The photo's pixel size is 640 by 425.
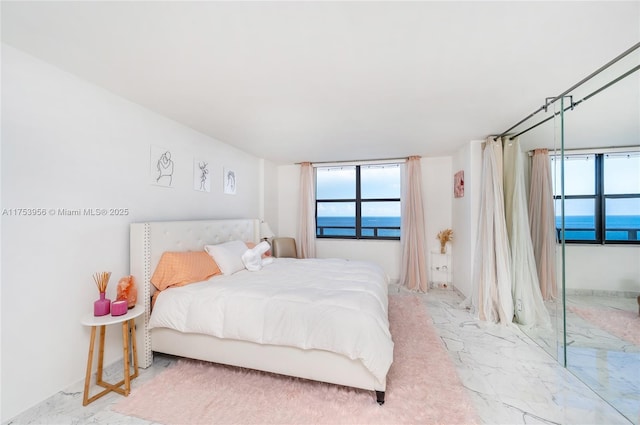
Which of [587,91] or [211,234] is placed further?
[211,234]

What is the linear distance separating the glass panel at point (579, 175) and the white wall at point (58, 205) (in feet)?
12.8

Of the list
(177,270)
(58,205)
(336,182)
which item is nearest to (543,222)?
(336,182)

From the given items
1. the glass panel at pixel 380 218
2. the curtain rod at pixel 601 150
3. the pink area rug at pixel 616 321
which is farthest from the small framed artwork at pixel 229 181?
the pink area rug at pixel 616 321

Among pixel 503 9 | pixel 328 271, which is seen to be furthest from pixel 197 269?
pixel 503 9

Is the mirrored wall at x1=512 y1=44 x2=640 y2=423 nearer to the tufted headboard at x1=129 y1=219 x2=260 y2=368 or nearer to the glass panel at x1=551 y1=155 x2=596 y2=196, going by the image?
the glass panel at x1=551 y1=155 x2=596 y2=196

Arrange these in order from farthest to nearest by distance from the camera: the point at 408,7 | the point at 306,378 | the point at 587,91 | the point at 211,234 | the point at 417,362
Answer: the point at 211,234 → the point at 417,362 → the point at 587,91 → the point at 306,378 → the point at 408,7

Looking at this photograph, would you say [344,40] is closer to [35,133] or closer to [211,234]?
[35,133]

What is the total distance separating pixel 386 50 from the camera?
5.08 ft

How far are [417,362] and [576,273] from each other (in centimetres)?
168

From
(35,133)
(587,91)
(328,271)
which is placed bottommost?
(328,271)

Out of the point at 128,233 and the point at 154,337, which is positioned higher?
the point at 128,233

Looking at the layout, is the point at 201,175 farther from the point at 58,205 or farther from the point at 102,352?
the point at 102,352

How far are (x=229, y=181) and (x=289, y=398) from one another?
2.87m

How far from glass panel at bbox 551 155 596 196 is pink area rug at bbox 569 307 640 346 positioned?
101cm
